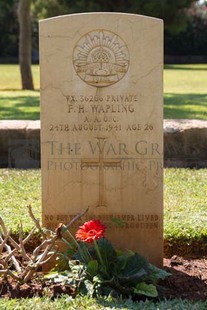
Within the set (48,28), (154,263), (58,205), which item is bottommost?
(154,263)

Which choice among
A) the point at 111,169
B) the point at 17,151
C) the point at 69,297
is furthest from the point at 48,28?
the point at 17,151

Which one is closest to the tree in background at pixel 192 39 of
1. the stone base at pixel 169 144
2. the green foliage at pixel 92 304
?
the stone base at pixel 169 144

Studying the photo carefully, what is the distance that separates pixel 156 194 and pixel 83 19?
1.13m

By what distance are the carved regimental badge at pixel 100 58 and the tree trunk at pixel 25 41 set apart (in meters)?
11.5

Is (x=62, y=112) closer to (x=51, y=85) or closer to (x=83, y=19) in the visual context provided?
(x=51, y=85)

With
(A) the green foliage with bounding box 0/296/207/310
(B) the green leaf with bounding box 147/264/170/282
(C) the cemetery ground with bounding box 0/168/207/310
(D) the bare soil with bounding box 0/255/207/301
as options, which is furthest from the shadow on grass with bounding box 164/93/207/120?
(A) the green foliage with bounding box 0/296/207/310

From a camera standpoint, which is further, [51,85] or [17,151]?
[17,151]

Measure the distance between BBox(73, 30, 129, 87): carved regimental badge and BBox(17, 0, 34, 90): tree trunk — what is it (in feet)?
37.8

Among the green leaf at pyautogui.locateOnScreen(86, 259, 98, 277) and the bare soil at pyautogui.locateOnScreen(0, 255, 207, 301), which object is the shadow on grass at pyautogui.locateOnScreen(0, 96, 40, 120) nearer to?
the bare soil at pyautogui.locateOnScreen(0, 255, 207, 301)

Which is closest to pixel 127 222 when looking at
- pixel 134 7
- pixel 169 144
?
pixel 169 144

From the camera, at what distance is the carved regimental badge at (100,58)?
14.2 ft

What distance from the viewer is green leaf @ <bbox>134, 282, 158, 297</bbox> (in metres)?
3.76

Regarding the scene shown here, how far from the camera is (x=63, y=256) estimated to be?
13.5 feet

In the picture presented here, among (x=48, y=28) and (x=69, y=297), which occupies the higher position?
(x=48, y=28)
